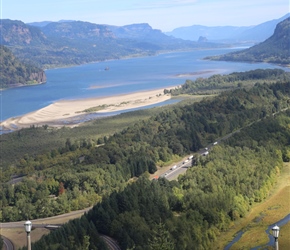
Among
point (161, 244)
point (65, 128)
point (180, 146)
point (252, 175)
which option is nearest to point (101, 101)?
point (65, 128)

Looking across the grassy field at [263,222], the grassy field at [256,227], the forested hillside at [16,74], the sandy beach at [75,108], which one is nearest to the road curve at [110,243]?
the grassy field at [256,227]

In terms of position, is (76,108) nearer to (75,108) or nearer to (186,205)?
(75,108)

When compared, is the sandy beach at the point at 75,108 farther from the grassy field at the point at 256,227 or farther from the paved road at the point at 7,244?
the paved road at the point at 7,244

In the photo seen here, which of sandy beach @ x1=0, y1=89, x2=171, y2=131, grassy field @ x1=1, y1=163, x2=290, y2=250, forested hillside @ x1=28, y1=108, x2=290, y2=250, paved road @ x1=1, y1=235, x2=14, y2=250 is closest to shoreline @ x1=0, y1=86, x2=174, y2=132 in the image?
sandy beach @ x1=0, y1=89, x2=171, y2=131

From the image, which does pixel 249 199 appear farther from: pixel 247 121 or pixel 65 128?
pixel 65 128

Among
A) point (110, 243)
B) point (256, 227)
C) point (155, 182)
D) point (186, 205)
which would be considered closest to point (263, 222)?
point (256, 227)
